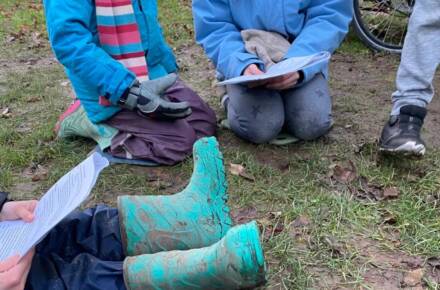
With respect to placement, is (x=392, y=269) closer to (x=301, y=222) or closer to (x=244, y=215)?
(x=301, y=222)

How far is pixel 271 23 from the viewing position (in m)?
2.37

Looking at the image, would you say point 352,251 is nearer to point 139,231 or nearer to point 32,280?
point 139,231

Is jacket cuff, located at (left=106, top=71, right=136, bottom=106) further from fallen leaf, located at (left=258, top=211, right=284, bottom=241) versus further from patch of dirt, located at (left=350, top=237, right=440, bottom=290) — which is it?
patch of dirt, located at (left=350, top=237, right=440, bottom=290)

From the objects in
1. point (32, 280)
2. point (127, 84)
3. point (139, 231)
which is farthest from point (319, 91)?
point (32, 280)

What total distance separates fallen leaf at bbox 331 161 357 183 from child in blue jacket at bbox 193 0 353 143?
25cm

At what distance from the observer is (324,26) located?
2.33 metres

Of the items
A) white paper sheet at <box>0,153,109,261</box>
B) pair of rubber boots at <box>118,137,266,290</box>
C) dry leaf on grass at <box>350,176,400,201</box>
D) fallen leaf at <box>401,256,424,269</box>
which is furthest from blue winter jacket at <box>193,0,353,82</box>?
white paper sheet at <box>0,153,109,261</box>

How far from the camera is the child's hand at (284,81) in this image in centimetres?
217

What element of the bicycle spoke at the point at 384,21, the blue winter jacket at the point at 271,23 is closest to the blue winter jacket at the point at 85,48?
the blue winter jacket at the point at 271,23

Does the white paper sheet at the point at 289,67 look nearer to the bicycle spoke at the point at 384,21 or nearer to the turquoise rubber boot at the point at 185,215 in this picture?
the turquoise rubber boot at the point at 185,215

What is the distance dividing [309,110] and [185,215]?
0.95 m

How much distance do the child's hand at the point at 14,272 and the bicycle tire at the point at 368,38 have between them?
2629 millimetres

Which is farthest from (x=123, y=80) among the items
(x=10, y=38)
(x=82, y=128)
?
(x=10, y=38)

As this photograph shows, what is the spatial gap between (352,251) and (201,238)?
1.46 ft
